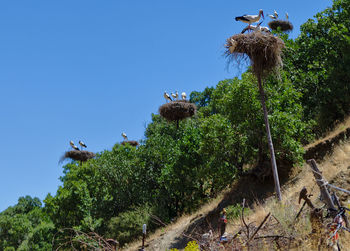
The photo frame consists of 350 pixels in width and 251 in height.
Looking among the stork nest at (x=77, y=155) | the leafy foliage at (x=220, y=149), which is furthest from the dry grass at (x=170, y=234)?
the stork nest at (x=77, y=155)

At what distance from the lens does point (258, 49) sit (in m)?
11.0

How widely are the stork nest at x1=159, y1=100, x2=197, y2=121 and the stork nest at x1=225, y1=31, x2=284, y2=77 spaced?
8720 millimetres

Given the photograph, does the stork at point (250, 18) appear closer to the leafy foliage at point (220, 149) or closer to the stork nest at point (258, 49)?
the stork nest at point (258, 49)

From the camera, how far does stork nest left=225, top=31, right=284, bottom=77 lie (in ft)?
35.4

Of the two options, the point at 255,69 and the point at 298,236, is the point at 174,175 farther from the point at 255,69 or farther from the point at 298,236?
the point at 298,236

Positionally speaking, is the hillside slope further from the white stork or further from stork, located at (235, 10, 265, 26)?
stork, located at (235, 10, 265, 26)

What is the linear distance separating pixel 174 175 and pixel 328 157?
317 inches

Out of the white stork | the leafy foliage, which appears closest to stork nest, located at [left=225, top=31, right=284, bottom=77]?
the white stork

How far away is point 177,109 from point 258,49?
9407 millimetres

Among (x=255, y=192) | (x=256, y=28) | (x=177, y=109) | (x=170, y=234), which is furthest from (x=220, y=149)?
(x=256, y=28)

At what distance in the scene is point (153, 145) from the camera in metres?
21.3

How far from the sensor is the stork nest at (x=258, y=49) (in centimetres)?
1079

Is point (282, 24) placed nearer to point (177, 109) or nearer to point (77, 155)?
point (177, 109)

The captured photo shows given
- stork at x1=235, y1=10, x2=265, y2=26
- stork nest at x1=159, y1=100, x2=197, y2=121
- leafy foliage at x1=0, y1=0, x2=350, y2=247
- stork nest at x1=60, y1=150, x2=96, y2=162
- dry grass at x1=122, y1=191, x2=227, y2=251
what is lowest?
dry grass at x1=122, y1=191, x2=227, y2=251
